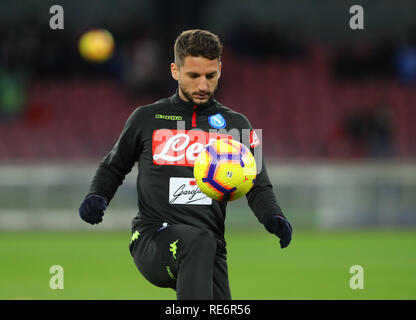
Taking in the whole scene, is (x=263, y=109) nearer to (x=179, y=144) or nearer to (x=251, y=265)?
(x=251, y=265)

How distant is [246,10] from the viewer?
20.3 m

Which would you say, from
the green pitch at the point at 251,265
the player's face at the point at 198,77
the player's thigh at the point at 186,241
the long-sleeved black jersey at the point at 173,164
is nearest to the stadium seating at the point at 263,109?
the green pitch at the point at 251,265

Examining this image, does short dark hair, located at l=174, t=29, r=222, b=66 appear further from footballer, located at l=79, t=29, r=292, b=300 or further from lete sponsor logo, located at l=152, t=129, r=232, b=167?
Answer: lete sponsor logo, located at l=152, t=129, r=232, b=167

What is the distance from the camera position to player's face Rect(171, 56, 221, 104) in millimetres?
4328

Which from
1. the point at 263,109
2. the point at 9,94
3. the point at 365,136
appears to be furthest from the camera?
the point at 263,109

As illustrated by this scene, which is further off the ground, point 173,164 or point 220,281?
point 173,164

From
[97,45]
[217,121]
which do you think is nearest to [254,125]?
[97,45]

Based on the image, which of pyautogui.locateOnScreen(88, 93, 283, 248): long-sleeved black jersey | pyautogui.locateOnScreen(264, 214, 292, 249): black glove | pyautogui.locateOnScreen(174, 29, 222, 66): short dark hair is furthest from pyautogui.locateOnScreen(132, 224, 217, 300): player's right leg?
pyautogui.locateOnScreen(174, 29, 222, 66): short dark hair

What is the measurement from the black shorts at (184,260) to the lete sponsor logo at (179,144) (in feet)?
1.42

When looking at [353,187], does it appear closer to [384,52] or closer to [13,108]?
[384,52]

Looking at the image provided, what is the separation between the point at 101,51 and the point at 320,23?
6156 millimetres

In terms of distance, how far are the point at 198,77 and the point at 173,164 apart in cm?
50

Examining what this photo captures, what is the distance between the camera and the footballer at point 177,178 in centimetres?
414

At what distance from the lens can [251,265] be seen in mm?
10266
